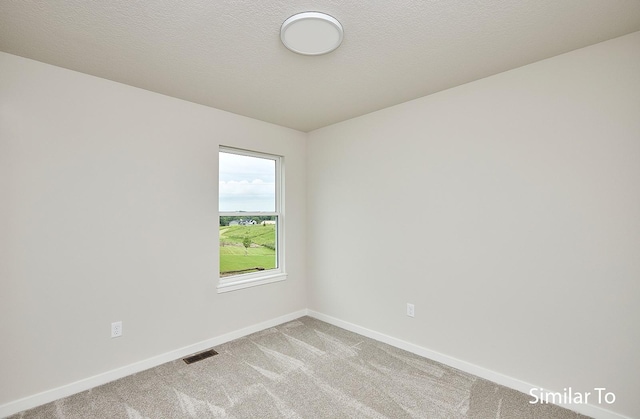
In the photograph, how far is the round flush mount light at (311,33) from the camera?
5.71 ft

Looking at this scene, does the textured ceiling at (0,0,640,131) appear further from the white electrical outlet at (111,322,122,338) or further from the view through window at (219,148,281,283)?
the white electrical outlet at (111,322,122,338)

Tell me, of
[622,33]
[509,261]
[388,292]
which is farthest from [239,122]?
[622,33]

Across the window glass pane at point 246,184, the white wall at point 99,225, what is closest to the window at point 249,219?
the window glass pane at point 246,184

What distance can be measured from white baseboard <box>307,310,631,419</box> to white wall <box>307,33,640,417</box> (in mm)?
48

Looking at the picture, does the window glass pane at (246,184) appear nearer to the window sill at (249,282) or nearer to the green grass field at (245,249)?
the green grass field at (245,249)

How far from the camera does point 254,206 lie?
12.1 feet

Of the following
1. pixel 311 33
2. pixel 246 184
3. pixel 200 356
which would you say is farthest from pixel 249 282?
pixel 311 33

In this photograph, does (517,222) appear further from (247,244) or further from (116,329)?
(116,329)

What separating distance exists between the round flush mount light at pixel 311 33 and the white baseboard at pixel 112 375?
111 inches

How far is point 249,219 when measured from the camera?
12.0 feet

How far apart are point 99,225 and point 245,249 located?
4.87ft

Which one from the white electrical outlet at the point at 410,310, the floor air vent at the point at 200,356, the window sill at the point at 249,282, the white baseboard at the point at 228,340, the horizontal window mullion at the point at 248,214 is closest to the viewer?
the white baseboard at the point at 228,340

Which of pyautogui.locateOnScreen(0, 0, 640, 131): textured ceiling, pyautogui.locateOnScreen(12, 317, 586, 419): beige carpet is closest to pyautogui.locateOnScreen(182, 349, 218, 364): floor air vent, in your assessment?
pyautogui.locateOnScreen(12, 317, 586, 419): beige carpet

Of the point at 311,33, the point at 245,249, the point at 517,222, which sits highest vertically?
the point at 311,33
